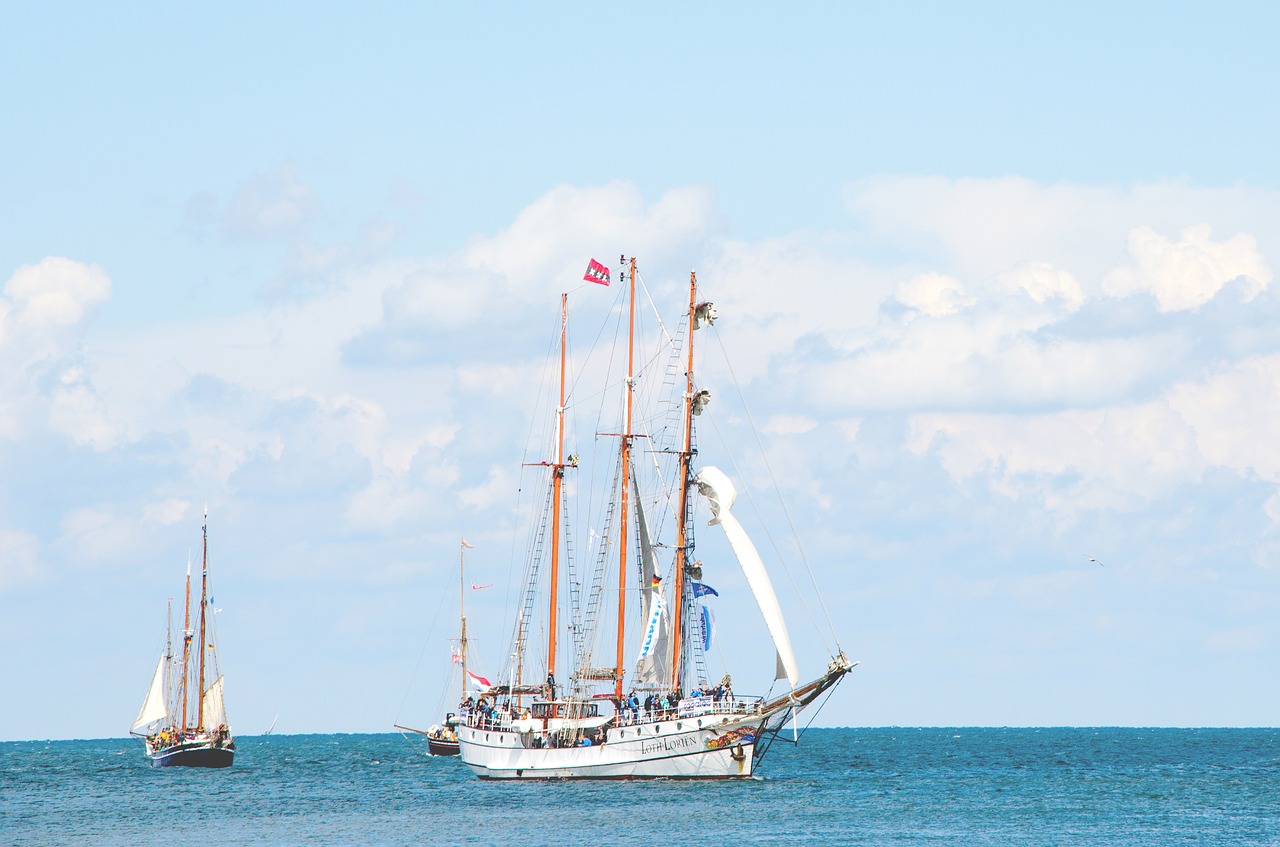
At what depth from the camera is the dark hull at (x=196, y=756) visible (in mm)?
129125

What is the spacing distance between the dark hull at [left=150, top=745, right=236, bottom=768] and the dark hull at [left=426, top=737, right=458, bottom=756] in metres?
18.2

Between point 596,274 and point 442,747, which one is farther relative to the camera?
point 442,747

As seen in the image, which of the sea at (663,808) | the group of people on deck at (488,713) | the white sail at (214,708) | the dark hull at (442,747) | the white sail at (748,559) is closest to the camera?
the sea at (663,808)

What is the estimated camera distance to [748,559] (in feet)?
281

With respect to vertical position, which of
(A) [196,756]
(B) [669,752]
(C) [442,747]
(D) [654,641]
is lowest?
(C) [442,747]

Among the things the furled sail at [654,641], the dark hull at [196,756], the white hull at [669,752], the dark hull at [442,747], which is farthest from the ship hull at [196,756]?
the furled sail at [654,641]

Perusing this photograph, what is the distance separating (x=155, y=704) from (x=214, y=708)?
1160 cm

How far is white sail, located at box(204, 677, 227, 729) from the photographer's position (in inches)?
4990

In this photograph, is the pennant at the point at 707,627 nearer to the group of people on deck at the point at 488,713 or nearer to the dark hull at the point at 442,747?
the group of people on deck at the point at 488,713

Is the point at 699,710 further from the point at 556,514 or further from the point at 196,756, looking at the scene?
the point at 196,756

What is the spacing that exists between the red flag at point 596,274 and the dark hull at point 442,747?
6281cm

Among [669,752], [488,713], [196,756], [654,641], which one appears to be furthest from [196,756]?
[669,752]

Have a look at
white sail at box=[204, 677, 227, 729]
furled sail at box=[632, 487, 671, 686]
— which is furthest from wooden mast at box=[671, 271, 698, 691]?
white sail at box=[204, 677, 227, 729]

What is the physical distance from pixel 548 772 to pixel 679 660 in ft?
30.2
